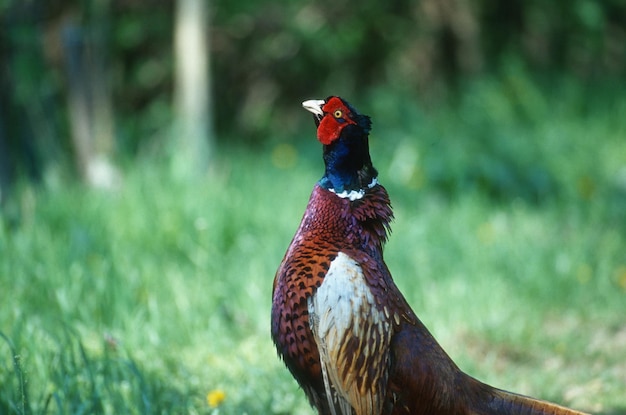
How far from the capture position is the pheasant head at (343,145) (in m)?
2.32

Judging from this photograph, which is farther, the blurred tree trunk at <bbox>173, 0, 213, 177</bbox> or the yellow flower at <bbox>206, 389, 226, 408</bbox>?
the blurred tree trunk at <bbox>173, 0, 213, 177</bbox>

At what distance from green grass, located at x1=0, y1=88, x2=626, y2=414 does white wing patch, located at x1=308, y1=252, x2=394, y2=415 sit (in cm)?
74

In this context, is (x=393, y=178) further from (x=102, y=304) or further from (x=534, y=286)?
(x=102, y=304)

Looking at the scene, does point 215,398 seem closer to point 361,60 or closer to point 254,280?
point 254,280

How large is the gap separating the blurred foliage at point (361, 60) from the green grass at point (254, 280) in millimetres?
1625

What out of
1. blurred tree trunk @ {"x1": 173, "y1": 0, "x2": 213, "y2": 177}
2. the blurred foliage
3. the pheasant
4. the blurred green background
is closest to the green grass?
the blurred green background

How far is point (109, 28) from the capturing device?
868 cm

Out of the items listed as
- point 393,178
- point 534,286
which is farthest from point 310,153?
point 534,286

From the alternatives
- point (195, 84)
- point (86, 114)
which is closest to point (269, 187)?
point (195, 84)

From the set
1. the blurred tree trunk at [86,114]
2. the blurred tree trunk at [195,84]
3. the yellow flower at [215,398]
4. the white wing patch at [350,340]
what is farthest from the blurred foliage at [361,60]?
the white wing patch at [350,340]

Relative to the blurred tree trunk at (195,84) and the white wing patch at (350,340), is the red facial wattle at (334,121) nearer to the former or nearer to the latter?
the white wing patch at (350,340)

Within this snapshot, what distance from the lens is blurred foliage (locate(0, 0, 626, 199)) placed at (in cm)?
793

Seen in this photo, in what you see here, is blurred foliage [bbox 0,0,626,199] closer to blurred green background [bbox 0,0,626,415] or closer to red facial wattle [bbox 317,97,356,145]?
blurred green background [bbox 0,0,626,415]

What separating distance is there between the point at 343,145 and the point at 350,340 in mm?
533
